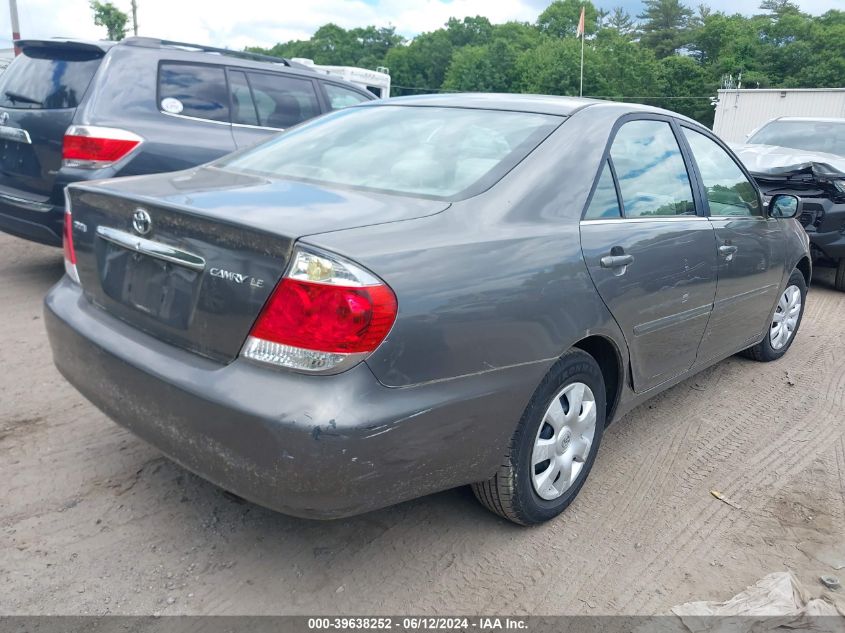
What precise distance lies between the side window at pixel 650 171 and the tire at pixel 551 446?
0.78 m

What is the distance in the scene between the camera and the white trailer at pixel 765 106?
760 inches

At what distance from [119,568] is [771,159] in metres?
7.45

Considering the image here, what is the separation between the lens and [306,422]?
1.96 m

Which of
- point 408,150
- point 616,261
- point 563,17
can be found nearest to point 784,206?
point 616,261

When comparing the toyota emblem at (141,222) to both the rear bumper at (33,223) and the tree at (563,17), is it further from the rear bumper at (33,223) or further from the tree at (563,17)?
the tree at (563,17)

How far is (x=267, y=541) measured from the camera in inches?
102

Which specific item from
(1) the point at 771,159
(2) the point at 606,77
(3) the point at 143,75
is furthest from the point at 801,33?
(3) the point at 143,75

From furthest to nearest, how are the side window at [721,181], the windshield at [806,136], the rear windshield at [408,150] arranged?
the windshield at [806,136] → the side window at [721,181] → the rear windshield at [408,150]

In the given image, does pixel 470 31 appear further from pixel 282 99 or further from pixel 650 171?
pixel 650 171

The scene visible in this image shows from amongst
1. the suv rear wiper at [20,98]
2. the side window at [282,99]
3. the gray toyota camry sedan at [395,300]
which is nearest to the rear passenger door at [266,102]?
the side window at [282,99]

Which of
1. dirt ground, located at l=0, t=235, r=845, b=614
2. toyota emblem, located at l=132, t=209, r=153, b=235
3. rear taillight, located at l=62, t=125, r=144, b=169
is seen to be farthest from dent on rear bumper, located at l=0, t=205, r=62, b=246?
toyota emblem, located at l=132, t=209, r=153, b=235

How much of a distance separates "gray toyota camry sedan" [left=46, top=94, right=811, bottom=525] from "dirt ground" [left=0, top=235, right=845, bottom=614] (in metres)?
0.28

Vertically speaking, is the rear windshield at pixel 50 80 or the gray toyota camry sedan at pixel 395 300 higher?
the rear windshield at pixel 50 80

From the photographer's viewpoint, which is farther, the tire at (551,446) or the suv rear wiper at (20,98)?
the suv rear wiper at (20,98)
